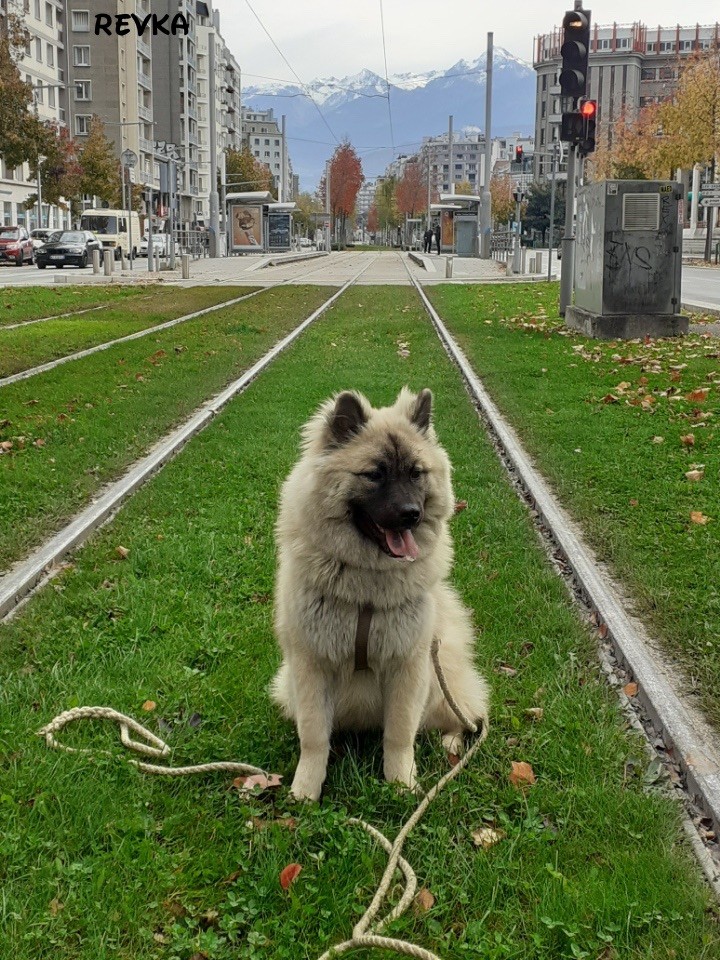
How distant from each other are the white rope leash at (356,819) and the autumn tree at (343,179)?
128151mm

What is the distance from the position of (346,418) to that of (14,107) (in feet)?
188

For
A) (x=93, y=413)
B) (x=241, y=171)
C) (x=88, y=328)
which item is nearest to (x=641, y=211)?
(x=88, y=328)

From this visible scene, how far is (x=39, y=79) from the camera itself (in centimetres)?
8100

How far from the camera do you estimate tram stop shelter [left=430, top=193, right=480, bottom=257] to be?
65125 mm

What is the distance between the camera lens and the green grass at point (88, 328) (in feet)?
46.7

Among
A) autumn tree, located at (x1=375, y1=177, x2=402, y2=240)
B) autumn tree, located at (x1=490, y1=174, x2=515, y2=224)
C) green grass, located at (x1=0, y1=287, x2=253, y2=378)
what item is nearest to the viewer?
green grass, located at (x1=0, y1=287, x2=253, y2=378)

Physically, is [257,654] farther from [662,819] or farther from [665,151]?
[665,151]

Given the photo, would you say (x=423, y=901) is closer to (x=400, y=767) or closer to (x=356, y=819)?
(x=356, y=819)

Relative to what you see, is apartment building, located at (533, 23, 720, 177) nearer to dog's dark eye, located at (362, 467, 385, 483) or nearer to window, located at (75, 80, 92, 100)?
window, located at (75, 80, 92, 100)

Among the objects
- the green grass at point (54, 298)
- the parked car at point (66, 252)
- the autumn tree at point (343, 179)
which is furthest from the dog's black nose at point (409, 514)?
the autumn tree at point (343, 179)

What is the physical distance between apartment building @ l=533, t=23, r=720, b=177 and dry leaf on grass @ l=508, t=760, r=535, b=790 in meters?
158

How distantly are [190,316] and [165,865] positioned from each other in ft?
60.7

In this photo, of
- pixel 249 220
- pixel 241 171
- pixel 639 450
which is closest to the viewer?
pixel 639 450

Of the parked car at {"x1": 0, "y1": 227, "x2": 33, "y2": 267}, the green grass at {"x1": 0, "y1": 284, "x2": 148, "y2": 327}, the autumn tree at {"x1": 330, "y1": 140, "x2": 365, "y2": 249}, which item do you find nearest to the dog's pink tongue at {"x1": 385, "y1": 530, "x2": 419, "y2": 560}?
the green grass at {"x1": 0, "y1": 284, "x2": 148, "y2": 327}
